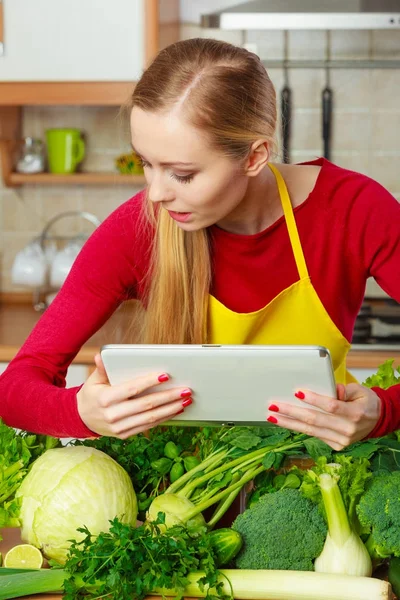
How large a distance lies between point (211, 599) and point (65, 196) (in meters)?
2.40

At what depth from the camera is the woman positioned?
1261 millimetres

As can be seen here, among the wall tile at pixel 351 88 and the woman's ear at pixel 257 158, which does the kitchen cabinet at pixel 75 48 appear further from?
the woman's ear at pixel 257 158

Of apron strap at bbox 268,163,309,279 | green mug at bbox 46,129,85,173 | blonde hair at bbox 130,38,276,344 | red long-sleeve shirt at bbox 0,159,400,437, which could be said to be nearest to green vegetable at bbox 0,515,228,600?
red long-sleeve shirt at bbox 0,159,400,437

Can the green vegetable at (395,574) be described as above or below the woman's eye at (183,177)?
below

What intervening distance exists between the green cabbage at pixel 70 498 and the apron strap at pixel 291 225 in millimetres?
556

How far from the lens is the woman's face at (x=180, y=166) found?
1278mm

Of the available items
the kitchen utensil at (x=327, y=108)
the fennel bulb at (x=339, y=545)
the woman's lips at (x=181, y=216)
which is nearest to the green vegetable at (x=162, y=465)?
the fennel bulb at (x=339, y=545)

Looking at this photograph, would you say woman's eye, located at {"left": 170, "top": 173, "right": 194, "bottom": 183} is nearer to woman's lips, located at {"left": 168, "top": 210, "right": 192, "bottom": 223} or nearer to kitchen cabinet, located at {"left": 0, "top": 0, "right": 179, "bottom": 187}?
woman's lips, located at {"left": 168, "top": 210, "right": 192, "bottom": 223}

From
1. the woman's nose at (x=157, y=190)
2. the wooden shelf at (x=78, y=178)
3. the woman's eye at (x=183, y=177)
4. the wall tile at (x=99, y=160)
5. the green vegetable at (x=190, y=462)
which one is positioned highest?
the woman's eye at (x=183, y=177)

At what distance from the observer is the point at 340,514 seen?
114 centimetres

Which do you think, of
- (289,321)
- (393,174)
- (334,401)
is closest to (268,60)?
(393,174)

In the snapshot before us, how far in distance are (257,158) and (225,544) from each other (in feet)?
1.95

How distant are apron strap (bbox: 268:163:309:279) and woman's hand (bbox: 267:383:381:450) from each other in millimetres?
449

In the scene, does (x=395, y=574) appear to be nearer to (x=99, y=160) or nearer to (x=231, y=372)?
(x=231, y=372)
